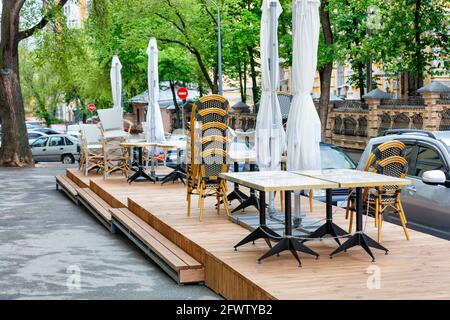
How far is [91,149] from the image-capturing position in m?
20.8

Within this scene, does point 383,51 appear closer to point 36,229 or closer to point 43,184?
point 43,184

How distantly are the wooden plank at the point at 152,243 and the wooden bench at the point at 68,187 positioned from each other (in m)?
4.97

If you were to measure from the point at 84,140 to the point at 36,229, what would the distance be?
7186 mm

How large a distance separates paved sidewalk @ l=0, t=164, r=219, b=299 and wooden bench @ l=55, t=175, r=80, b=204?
621 mm

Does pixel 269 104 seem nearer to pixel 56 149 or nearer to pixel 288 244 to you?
pixel 288 244

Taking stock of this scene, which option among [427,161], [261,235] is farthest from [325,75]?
[261,235]

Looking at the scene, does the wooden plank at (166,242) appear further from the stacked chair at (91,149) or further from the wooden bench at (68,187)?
the stacked chair at (91,149)

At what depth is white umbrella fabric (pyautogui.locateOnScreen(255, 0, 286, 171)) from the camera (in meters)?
11.1

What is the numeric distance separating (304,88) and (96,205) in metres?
6.42

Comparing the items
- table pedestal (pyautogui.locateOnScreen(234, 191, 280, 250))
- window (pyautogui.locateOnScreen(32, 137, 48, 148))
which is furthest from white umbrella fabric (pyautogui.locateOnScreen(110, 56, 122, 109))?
window (pyautogui.locateOnScreen(32, 137, 48, 148))

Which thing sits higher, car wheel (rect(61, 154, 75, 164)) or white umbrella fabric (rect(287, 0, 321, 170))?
white umbrella fabric (rect(287, 0, 321, 170))

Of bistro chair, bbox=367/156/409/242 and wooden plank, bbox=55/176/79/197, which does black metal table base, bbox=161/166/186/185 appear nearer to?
wooden plank, bbox=55/176/79/197

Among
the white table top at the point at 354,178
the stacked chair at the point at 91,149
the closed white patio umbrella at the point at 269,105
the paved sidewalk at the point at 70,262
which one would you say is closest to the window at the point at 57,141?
the stacked chair at the point at 91,149

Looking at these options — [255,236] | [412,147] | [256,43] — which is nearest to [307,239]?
[255,236]
